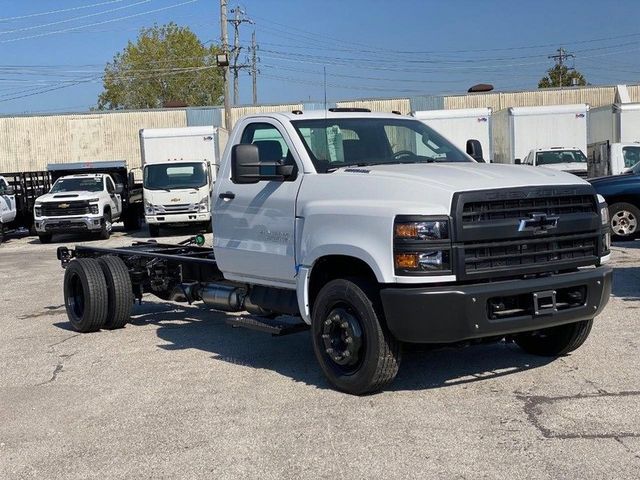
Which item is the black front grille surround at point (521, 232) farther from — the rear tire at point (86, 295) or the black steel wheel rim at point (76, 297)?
the black steel wheel rim at point (76, 297)

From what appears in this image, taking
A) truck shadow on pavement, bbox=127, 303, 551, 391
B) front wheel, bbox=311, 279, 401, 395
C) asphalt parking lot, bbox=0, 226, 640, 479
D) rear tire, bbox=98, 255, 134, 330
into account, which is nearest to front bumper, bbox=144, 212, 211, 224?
truck shadow on pavement, bbox=127, 303, 551, 391

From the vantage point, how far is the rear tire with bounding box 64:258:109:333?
8.84 meters

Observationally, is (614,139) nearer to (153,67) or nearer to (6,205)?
(6,205)

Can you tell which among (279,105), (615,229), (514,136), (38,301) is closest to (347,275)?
(38,301)

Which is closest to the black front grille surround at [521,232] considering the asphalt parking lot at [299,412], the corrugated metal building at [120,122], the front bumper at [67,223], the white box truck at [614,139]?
the asphalt parking lot at [299,412]

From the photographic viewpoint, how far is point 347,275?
19.9 feet

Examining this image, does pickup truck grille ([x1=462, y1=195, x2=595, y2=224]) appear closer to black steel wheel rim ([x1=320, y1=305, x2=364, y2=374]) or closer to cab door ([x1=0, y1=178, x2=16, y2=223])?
black steel wheel rim ([x1=320, y1=305, x2=364, y2=374])

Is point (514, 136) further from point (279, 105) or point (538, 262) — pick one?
point (538, 262)

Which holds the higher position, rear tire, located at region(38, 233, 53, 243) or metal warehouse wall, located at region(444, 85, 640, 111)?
metal warehouse wall, located at region(444, 85, 640, 111)

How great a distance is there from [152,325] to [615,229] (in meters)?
9.38

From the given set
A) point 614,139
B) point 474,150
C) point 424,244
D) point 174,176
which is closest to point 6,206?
point 174,176

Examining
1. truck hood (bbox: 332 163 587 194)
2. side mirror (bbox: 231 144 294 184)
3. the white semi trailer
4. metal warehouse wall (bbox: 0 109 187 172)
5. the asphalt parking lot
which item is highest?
metal warehouse wall (bbox: 0 109 187 172)

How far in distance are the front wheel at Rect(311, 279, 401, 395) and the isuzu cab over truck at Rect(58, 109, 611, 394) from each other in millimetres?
11

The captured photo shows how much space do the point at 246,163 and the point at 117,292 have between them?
3.19m
